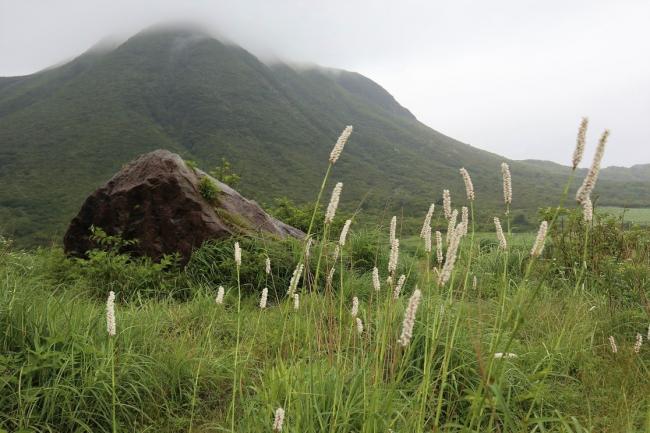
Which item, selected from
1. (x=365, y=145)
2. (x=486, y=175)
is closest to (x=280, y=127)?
(x=365, y=145)

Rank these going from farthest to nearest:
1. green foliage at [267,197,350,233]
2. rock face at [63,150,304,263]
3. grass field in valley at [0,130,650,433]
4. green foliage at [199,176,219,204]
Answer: green foliage at [267,197,350,233] → green foliage at [199,176,219,204] → rock face at [63,150,304,263] → grass field in valley at [0,130,650,433]

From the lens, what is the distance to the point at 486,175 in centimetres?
11138

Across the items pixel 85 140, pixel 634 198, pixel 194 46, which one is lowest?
pixel 85 140

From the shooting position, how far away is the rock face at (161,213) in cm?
859

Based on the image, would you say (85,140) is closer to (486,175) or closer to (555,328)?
(486,175)

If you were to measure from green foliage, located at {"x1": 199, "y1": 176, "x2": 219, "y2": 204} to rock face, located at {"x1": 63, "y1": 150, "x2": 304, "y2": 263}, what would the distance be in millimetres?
53

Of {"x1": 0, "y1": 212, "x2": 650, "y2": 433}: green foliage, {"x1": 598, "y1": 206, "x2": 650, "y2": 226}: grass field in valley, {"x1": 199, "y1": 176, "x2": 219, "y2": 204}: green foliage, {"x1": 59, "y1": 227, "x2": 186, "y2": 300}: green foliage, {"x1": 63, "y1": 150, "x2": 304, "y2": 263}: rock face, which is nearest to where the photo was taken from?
{"x1": 0, "y1": 212, "x2": 650, "y2": 433}: green foliage

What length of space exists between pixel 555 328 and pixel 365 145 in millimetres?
119880

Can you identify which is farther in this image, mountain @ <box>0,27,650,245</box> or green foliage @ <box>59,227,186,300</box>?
mountain @ <box>0,27,650,245</box>

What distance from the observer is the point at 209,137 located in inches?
4176

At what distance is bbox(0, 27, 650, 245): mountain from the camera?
77.8 m

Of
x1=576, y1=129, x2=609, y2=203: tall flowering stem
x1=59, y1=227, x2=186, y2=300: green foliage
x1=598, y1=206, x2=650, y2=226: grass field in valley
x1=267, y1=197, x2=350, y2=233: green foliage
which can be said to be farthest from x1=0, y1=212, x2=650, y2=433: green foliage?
x1=267, y1=197, x2=350, y2=233: green foliage

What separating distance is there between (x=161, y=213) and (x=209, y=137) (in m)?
102

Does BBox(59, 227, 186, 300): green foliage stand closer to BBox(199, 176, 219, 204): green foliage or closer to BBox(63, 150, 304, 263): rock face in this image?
BBox(63, 150, 304, 263): rock face
